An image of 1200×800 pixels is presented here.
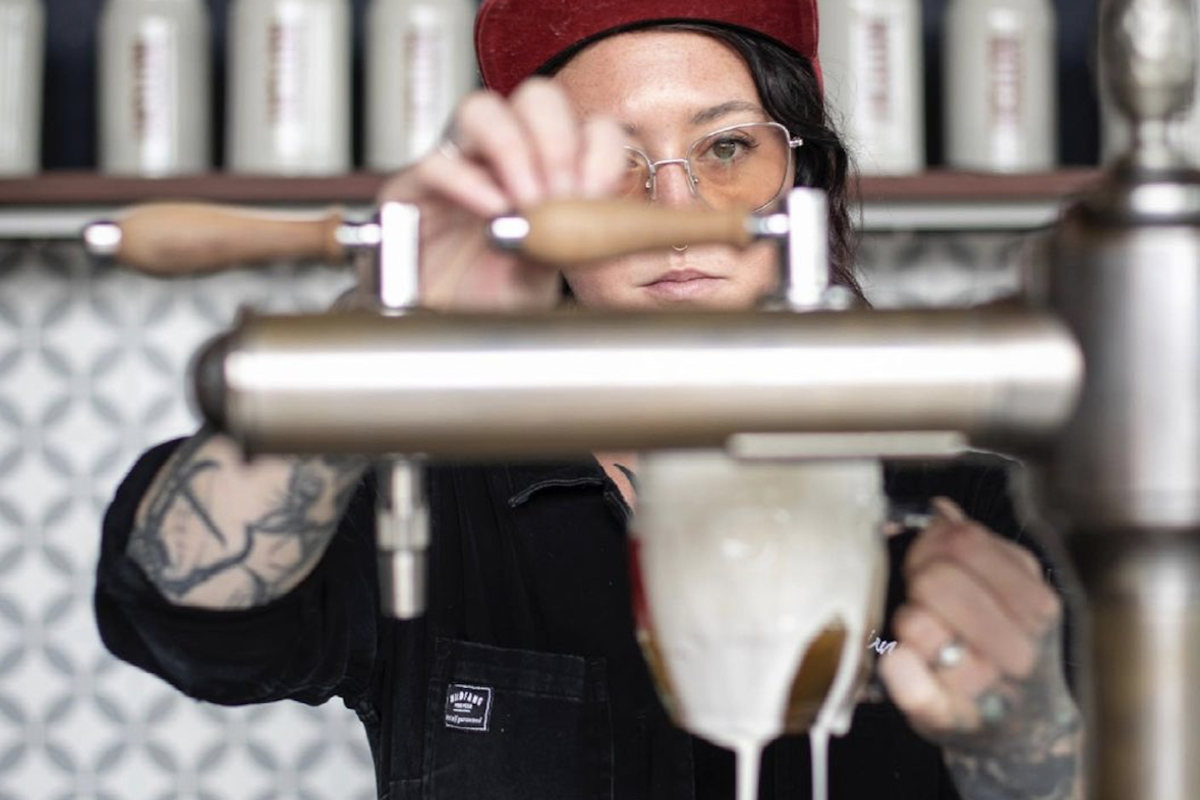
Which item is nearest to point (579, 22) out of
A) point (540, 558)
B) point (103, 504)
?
point (540, 558)

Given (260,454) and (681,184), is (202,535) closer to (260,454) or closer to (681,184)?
(260,454)

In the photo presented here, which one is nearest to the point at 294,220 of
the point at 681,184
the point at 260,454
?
the point at 260,454

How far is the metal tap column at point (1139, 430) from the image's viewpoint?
50 centimetres

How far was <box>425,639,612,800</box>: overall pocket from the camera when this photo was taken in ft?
4.48

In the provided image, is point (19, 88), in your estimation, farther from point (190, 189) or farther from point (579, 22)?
point (579, 22)

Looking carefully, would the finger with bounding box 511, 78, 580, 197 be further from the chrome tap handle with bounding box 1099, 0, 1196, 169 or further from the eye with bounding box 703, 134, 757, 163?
the eye with bounding box 703, 134, 757, 163

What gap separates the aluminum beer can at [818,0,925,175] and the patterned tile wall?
0.28 m

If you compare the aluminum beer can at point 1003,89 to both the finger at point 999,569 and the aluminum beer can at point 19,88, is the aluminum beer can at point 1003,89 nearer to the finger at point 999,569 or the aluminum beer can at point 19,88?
the aluminum beer can at point 19,88

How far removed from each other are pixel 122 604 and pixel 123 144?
45.9 inches

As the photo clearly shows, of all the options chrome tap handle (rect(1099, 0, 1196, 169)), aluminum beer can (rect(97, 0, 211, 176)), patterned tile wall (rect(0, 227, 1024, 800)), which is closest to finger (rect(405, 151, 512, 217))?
chrome tap handle (rect(1099, 0, 1196, 169))

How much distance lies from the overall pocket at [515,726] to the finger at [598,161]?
0.85 meters

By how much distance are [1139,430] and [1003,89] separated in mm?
1561

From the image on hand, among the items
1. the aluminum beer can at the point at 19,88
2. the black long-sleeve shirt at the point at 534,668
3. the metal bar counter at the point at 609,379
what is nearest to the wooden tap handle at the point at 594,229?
the metal bar counter at the point at 609,379

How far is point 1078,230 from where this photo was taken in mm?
521
